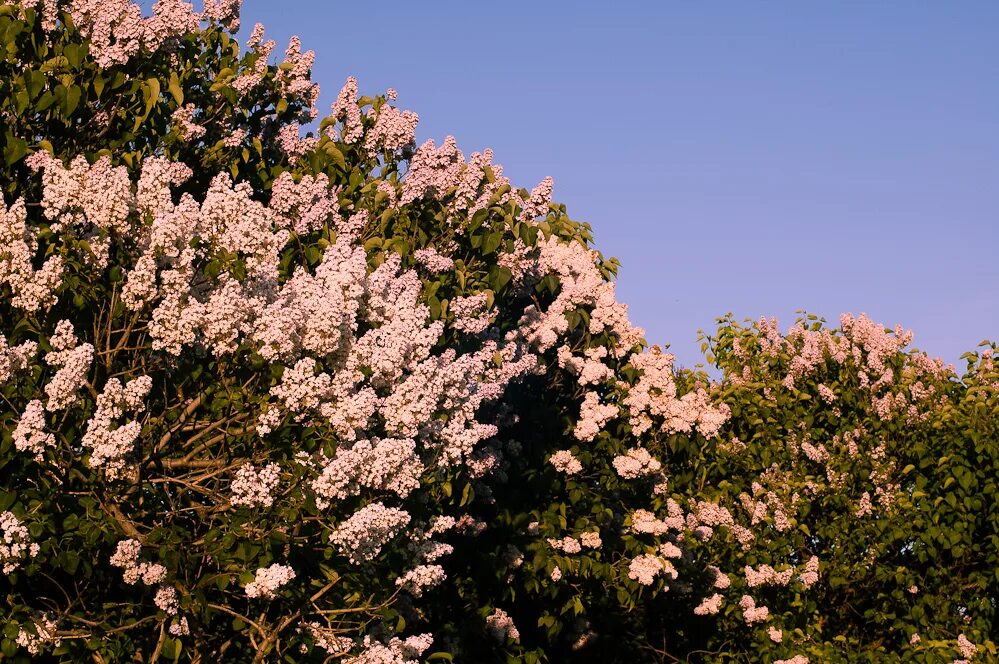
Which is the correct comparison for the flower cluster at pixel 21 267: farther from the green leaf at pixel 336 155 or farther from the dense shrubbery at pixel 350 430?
the green leaf at pixel 336 155

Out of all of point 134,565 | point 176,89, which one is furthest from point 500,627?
point 176,89

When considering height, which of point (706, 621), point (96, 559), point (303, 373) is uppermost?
point (706, 621)

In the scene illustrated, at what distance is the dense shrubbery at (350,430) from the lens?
982cm

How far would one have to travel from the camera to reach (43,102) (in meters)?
11.2

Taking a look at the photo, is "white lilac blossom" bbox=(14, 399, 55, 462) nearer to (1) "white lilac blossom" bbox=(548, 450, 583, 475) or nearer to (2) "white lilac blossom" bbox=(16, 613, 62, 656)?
(2) "white lilac blossom" bbox=(16, 613, 62, 656)

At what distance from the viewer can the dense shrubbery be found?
982 cm

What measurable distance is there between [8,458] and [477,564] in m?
6.53

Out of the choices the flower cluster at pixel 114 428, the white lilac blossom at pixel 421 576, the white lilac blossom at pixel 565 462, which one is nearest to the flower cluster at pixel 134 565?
the flower cluster at pixel 114 428

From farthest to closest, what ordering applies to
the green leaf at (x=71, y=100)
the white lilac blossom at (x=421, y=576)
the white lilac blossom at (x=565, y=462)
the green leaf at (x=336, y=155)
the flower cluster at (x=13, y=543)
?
the white lilac blossom at (x=565, y=462) → the green leaf at (x=336, y=155) → the green leaf at (x=71, y=100) → the white lilac blossom at (x=421, y=576) → the flower cluster at (x=13, y=543)

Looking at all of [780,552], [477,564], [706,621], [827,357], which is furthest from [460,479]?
[827,357]

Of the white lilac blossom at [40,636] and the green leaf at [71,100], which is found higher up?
the green leaf at [71,100]

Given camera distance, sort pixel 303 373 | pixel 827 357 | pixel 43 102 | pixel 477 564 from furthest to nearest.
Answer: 1. pixel 827 357
2. pixel 477 564
3. pixel 43 102
4. pixel 303 373

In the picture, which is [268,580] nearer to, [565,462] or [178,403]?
[178,403]

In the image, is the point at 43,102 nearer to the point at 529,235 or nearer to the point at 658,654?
the point at 529,235
